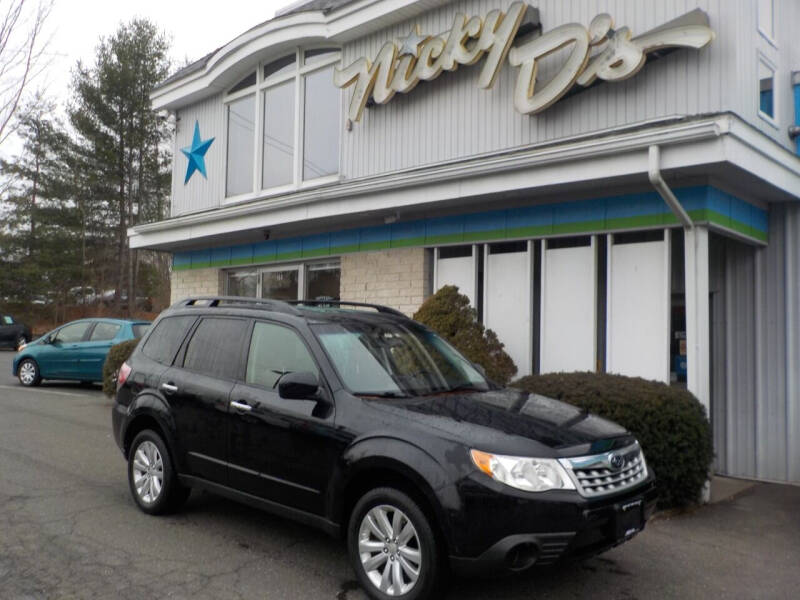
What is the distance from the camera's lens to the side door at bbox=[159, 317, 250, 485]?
5.17 m

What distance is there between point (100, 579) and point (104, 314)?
34.6m

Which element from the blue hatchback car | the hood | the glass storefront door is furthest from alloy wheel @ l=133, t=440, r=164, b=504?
the blue hatchback car

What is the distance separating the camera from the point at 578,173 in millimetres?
7488

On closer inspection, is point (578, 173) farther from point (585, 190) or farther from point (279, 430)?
point (279, 430)

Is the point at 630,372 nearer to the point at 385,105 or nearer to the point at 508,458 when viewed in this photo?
the point at 508,458

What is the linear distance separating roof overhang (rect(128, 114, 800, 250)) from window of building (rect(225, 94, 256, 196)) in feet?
9.20

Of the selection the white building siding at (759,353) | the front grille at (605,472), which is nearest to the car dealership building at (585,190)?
the white building siding at (759,353)

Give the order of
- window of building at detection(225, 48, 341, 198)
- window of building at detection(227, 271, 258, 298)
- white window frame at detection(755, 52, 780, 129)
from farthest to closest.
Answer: window of building at detection(227, 271, 258, 298), window of building at detection(225, 48, 341, 198), white window frame at detection(755, 52, 780, 129)

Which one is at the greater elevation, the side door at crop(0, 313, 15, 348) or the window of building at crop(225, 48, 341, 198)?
the window of building at crop(225, 48, 341, 198)

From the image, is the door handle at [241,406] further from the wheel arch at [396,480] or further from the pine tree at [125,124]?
the pine tree at [125,124]

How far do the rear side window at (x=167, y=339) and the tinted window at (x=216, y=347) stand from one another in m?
0.19

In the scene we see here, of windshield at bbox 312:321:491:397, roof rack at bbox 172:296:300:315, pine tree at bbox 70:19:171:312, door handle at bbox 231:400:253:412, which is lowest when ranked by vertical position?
door handle at bbox 231:400:253:412

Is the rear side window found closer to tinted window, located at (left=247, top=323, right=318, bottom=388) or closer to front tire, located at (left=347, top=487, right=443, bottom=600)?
tinted window, located at (left=247, top=323, right=318, bottom=388)

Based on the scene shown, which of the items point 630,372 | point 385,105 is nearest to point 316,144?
point 385,105
